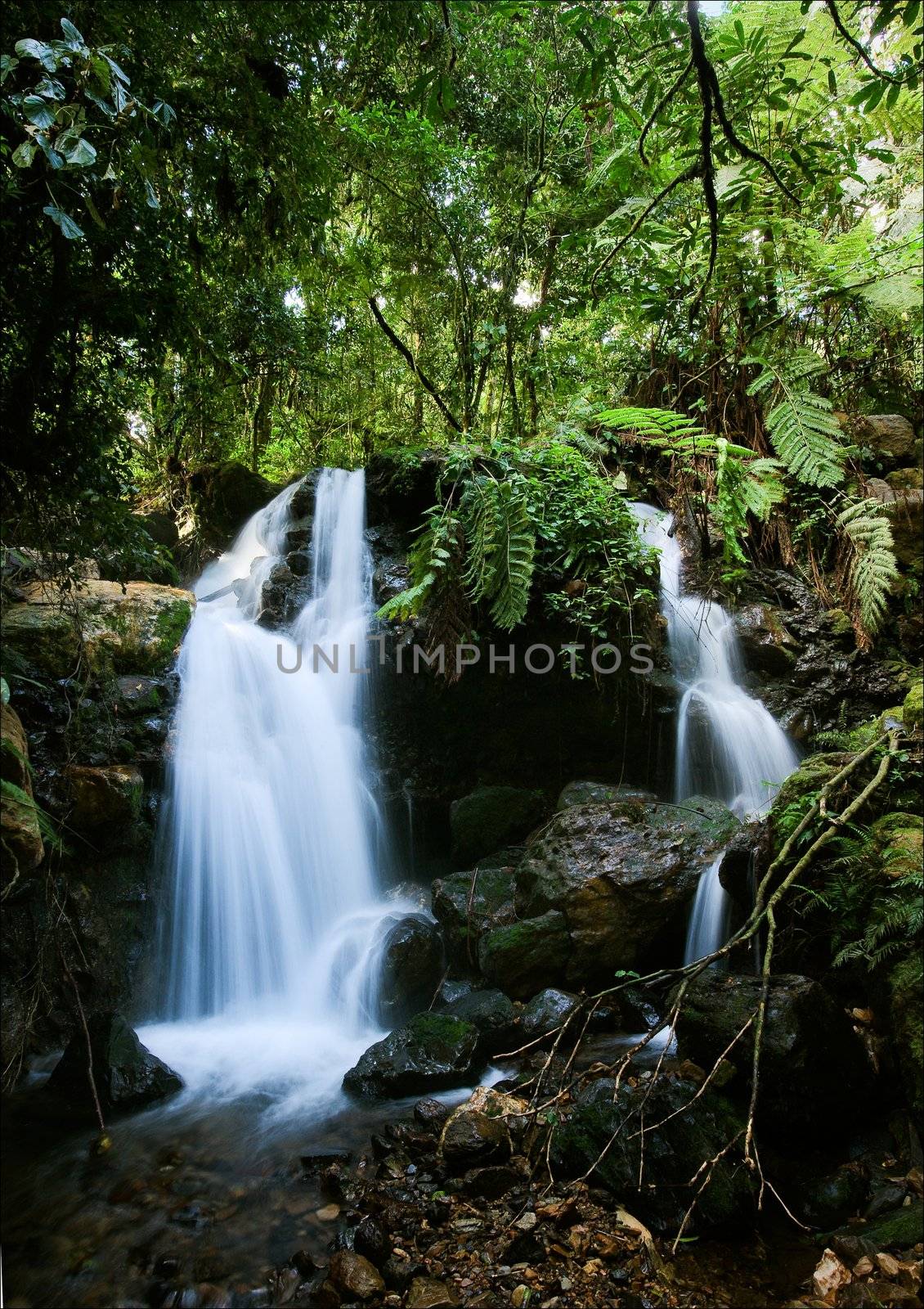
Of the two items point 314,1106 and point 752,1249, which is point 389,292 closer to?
point 314,1106

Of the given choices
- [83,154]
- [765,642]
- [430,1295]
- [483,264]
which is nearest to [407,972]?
[430,1295]

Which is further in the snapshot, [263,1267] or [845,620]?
[845,620]

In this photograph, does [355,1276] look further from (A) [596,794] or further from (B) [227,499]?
(B) [227,499]

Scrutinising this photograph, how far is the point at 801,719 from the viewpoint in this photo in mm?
6828

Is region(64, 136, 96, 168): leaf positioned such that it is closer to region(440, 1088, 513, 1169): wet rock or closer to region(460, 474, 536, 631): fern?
region(460, 474, 536, 631): fern

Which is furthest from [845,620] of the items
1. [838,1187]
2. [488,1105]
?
[488,1105]

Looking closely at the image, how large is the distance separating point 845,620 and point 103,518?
704 cm

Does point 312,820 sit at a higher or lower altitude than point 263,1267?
higher

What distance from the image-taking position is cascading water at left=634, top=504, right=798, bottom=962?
647cm

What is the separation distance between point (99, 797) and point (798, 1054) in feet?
15.2

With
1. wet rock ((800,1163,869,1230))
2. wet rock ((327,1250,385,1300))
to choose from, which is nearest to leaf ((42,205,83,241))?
wet rock ((327,1250,385,1300))

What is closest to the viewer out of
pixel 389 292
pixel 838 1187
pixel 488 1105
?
pixel 838 1187

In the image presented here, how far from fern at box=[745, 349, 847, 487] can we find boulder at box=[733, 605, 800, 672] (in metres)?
1.52

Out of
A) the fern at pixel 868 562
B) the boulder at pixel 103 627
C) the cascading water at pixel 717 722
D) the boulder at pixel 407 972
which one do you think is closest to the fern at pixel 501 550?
the cascading water at pixel 717 722
